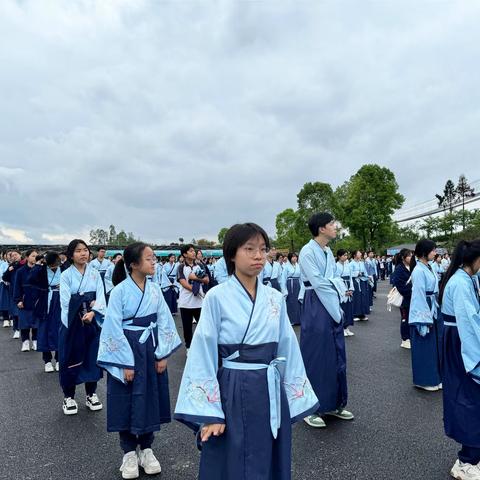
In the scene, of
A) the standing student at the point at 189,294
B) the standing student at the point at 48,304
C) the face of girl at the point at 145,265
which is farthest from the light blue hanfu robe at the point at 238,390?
the standing student at the point at 189,294

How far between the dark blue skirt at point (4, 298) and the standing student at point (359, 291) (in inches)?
369

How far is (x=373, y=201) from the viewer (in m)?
37.1

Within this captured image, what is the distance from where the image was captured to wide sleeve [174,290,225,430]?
7.02 ft

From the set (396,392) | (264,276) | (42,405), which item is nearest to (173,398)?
(42,405)

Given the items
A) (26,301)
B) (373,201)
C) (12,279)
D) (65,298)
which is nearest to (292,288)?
(26,301)

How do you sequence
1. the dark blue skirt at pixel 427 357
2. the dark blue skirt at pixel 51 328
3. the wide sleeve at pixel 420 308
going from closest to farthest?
1. the wide sleeve at pixel 420 308
2. the dark blue skirt at pixel 427 357
3. the dark blue skirt at pixel 51 328

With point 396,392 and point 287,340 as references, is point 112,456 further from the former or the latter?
point 396,392

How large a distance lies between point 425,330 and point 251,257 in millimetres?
3711

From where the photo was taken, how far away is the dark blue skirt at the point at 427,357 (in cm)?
518

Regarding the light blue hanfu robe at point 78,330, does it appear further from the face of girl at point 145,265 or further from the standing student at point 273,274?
the standing student at point 273,274

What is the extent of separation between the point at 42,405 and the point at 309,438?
3255 mm

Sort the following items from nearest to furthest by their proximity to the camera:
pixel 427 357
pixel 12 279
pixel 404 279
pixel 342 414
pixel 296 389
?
1. pixel 296 389
2. pixel 342 414
3. pixel 427 357
4. pixel 404 279
5. pixel 12 279

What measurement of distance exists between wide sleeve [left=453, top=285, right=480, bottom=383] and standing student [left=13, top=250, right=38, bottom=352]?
7.04 meters

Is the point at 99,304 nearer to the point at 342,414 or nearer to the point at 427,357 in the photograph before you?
the point at 342,414
